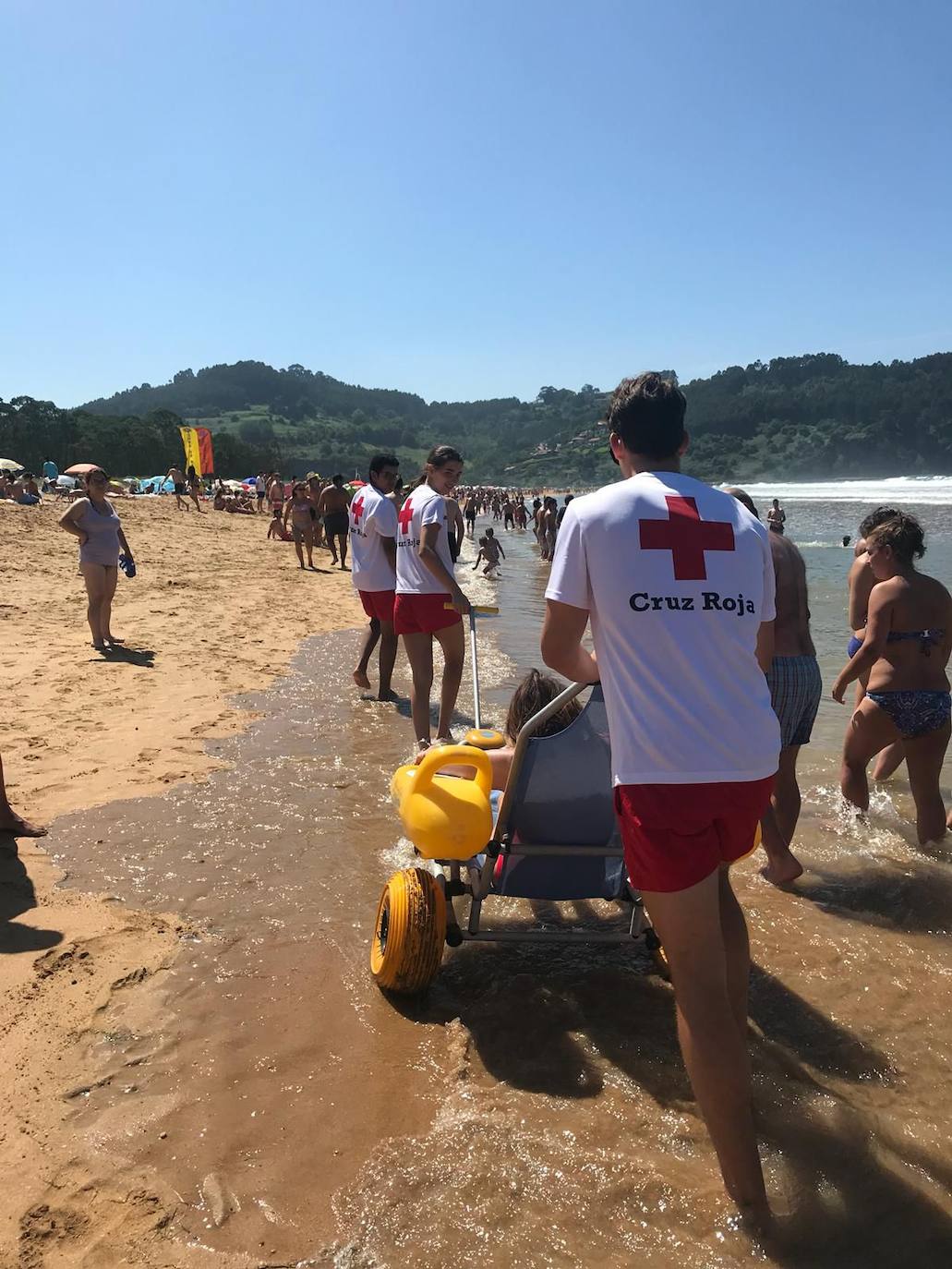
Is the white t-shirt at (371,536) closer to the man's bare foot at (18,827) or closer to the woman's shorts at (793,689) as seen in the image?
the man's bare foot at (18,827)

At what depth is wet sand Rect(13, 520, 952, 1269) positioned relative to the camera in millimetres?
1947

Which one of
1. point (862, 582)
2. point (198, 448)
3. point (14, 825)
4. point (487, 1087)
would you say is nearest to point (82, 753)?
point (14, 825)

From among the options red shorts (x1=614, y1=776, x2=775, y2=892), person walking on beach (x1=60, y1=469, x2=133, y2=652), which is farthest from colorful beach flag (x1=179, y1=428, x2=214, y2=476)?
red shorts (x1=614, y1=776, x2=775, y2=892)

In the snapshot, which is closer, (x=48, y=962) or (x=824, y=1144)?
(x=824, y=1144)

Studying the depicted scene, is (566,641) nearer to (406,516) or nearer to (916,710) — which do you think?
(916,710)

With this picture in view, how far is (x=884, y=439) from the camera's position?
127 meters

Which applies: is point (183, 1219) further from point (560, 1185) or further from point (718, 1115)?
point (718, 1115)

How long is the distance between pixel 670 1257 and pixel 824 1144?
634mm

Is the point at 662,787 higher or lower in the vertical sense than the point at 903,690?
higher

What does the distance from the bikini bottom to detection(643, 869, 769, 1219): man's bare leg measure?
8.82 feet

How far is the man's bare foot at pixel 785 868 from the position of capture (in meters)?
3.81

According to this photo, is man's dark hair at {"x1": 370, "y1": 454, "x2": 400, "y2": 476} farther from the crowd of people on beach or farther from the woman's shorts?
the crowd of people on beach

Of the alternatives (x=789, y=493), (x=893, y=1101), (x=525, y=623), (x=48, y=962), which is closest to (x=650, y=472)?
(x=893, y=1101)

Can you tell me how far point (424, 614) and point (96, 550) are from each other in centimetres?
461
